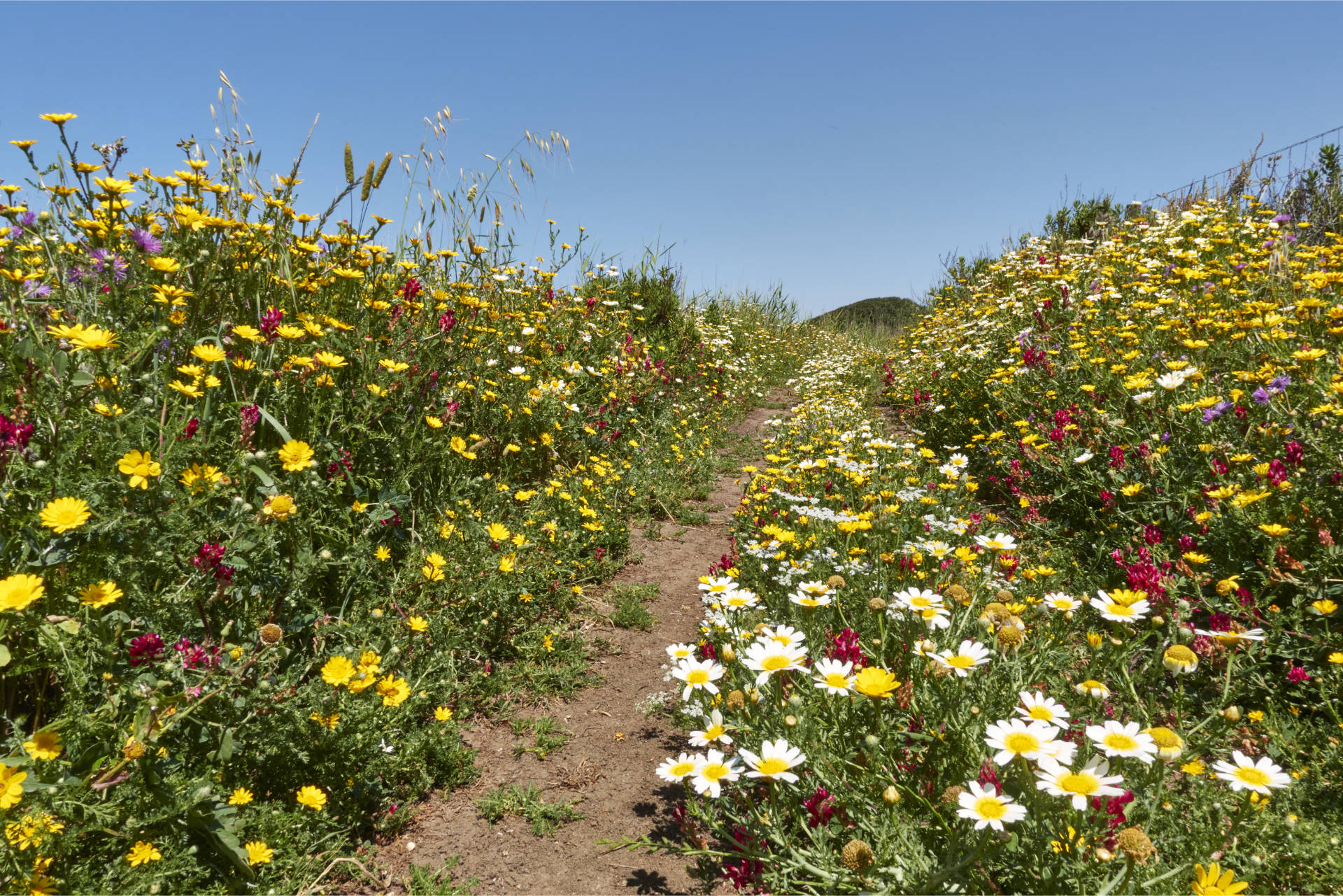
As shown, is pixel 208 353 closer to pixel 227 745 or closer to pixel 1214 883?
pixel 227 745

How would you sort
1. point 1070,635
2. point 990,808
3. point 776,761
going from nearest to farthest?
point 990,808
point 776,761
point 1070,635

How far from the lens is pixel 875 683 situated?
1372mm

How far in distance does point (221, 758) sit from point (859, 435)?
14.8ft

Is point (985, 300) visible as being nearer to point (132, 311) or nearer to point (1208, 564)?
point (1208, 564)

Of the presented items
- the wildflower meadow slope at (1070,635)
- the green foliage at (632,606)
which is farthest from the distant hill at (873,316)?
the green foliage at (632,606)

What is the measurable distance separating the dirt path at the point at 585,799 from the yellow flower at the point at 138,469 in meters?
1.21

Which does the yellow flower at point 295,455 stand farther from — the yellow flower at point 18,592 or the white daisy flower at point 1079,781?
the white daisy flower at point 1079,781

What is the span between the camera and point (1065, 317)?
5680mm

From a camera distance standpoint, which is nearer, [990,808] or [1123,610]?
[990,808]

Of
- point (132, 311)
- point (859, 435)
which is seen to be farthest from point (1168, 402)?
point (132, 311)

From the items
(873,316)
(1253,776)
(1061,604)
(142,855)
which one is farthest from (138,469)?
(873,316)

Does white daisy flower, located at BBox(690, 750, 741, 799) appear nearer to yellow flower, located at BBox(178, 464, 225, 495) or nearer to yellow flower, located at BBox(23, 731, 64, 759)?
yellow flower, located at BBox(23, 731, 64, 759)

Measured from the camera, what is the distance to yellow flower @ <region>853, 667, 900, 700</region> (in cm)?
136

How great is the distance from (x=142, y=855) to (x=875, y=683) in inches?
64.2
